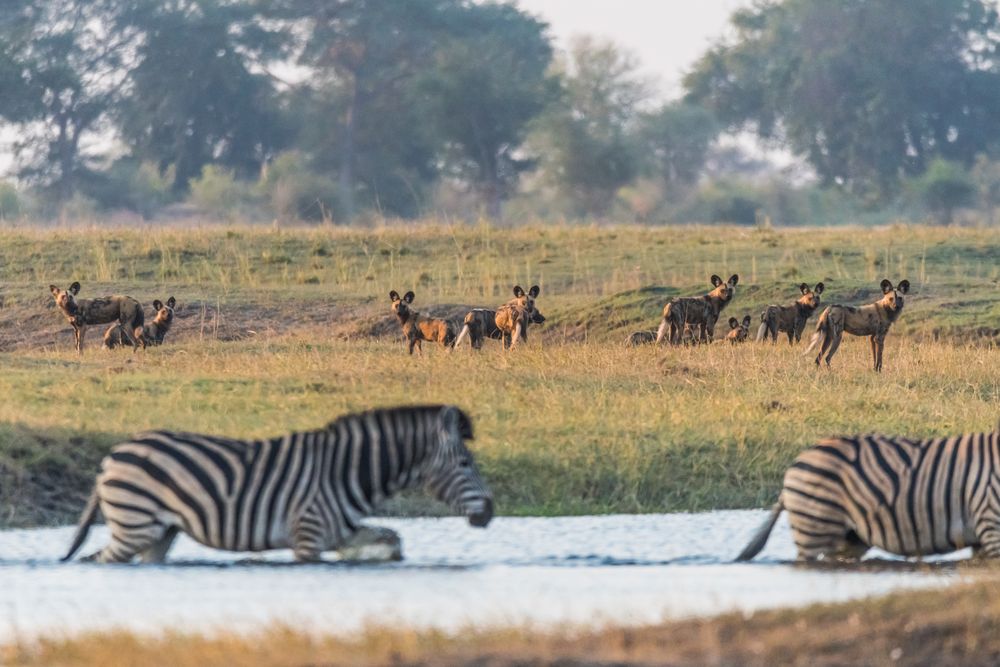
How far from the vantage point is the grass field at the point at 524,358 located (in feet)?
34.9

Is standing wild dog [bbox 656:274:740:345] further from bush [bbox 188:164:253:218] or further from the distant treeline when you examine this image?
bush [bbox 188:164:253:218]

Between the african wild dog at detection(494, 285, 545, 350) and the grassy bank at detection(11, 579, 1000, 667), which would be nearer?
the grassy bank at detection(11, 579, 1000, 667)

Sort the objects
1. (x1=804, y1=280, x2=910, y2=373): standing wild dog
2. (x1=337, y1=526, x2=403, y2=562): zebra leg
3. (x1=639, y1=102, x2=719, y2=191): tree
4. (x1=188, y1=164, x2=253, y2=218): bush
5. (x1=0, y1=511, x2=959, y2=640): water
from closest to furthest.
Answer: (x1=0, y1=511, x2=959, y2=640): water → (x1=337, y1=526, x2=403, y2=562): zebra leg → (x1=804, y1=280, x2=910, y2=373): standing wild dog → (x1=188, y1=164, x2=253, y2=218): bush → (x1=639, y1=102, x2=719, y2=191): tree

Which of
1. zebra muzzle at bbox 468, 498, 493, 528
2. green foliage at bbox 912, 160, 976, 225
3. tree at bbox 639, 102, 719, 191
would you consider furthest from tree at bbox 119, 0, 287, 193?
zebra muzzle at bbox 468, 498, 493, 528

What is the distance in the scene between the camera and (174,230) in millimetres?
26312

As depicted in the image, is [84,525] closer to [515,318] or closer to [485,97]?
[515,318]

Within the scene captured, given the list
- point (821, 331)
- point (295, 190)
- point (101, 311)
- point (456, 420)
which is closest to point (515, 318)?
point (821, 331)

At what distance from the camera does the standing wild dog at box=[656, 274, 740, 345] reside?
57.7 feet

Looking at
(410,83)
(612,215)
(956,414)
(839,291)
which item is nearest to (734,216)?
(612,215)

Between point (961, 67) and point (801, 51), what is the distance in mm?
4498

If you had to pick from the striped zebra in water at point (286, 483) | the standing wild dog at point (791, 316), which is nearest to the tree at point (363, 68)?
the standing wild dog at point (791, 316)

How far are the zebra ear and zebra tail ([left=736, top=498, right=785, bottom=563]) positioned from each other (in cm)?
133

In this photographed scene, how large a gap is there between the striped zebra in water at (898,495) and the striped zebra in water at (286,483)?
1.38m

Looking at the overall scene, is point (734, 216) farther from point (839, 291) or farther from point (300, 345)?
point (300, 345)
